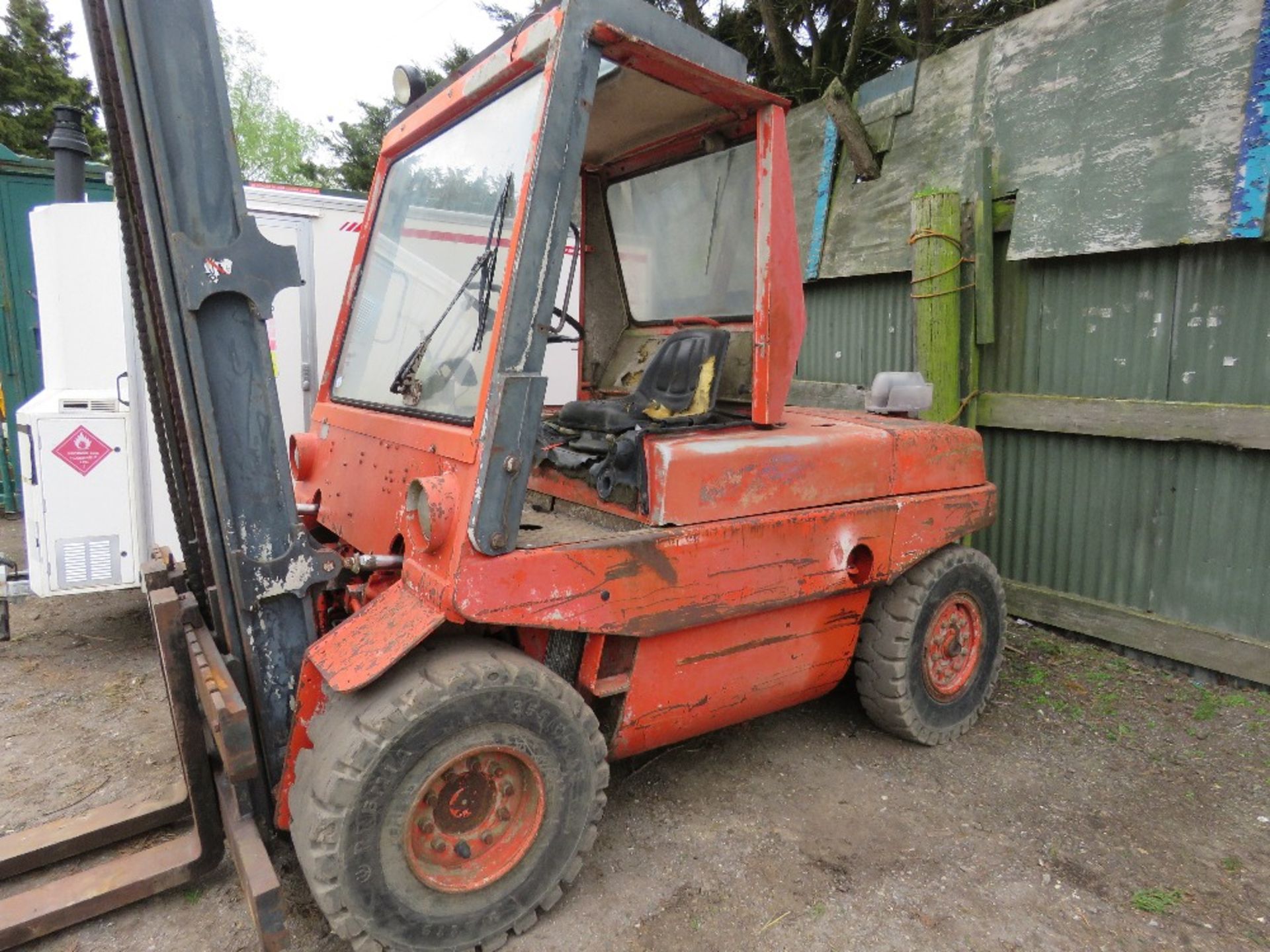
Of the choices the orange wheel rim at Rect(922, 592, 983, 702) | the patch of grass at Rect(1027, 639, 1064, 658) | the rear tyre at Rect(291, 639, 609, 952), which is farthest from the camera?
the patch of grass at Rect(1027, 639, 1064, 658)

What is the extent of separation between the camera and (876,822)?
3082 mm

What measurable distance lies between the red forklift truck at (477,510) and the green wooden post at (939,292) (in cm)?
154

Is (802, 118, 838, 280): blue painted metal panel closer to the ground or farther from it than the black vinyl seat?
farther from it

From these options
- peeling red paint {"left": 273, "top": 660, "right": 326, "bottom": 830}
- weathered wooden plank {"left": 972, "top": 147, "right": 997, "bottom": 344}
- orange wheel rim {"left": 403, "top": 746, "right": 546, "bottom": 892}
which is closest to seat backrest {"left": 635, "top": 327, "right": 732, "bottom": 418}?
orange wheel rim {"left": 403, "top": 746, "right": 546, "bottom": 892}

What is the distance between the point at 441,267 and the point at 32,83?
17562mm

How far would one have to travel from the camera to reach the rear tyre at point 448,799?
6.95 feet

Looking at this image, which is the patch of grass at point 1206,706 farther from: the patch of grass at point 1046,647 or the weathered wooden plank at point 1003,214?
the weathered wooden plank at point 1003,214

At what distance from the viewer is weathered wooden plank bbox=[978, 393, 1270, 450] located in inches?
154

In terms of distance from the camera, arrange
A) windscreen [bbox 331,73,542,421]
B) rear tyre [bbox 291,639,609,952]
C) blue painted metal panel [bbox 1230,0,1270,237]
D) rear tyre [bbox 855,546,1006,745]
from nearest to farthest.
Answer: rear tyre [bbox 291,639,609,952], windscreen [bbox 331,73,542,421], rear tyre [bbox 855,546,1006,745], blue painted metal panel [bbox 1230,0,1270,237]

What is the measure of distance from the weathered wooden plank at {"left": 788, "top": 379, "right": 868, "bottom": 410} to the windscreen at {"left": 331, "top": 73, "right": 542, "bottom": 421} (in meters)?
2.89

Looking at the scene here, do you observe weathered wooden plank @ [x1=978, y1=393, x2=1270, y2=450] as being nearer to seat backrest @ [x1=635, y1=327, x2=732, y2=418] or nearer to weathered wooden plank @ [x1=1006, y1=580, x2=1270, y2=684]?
weathered wooden plank @ [x1=1006, y1=580, x2=1270, y2=684]

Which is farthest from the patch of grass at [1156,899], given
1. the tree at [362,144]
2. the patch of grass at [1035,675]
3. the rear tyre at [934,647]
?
the tree at [362,144]

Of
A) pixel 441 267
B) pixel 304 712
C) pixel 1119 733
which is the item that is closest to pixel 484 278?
pixel 441 267

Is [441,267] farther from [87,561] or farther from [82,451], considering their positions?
[87,561]
